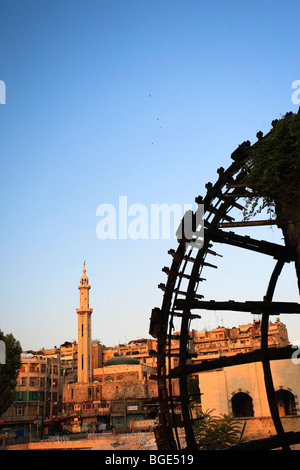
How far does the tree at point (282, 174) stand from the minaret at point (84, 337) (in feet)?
239

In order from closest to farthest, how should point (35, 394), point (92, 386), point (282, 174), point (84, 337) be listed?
1. point (282, 174)
2. point (35, 394)
3. point (92, 386)
4. point (84, 337)

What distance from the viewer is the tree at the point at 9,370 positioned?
40062 mm

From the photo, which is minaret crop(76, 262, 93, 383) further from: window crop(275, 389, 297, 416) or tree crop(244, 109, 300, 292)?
tree crop(244, 109, 300, 292)

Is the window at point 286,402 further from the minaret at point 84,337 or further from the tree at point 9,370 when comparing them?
the minaret at point 84,337

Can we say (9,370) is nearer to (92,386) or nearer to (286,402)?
(286,402)

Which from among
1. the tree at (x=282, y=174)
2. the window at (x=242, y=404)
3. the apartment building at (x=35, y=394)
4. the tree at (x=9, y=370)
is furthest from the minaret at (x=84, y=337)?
the tree at (x=282, y=174)

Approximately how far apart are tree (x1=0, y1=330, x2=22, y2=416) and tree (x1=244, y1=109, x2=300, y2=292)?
36.2m

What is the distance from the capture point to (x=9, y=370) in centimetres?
4188

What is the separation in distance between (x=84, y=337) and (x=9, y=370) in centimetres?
3889

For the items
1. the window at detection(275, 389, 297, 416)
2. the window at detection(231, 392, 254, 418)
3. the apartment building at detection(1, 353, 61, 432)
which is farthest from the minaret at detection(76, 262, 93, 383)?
the window at detection(275, 389, 297, 416)

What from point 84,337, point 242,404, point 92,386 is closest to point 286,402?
point 242,404

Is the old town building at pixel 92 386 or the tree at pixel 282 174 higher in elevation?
the tree at pixel 282 174

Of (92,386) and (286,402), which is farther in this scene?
(92,386)
